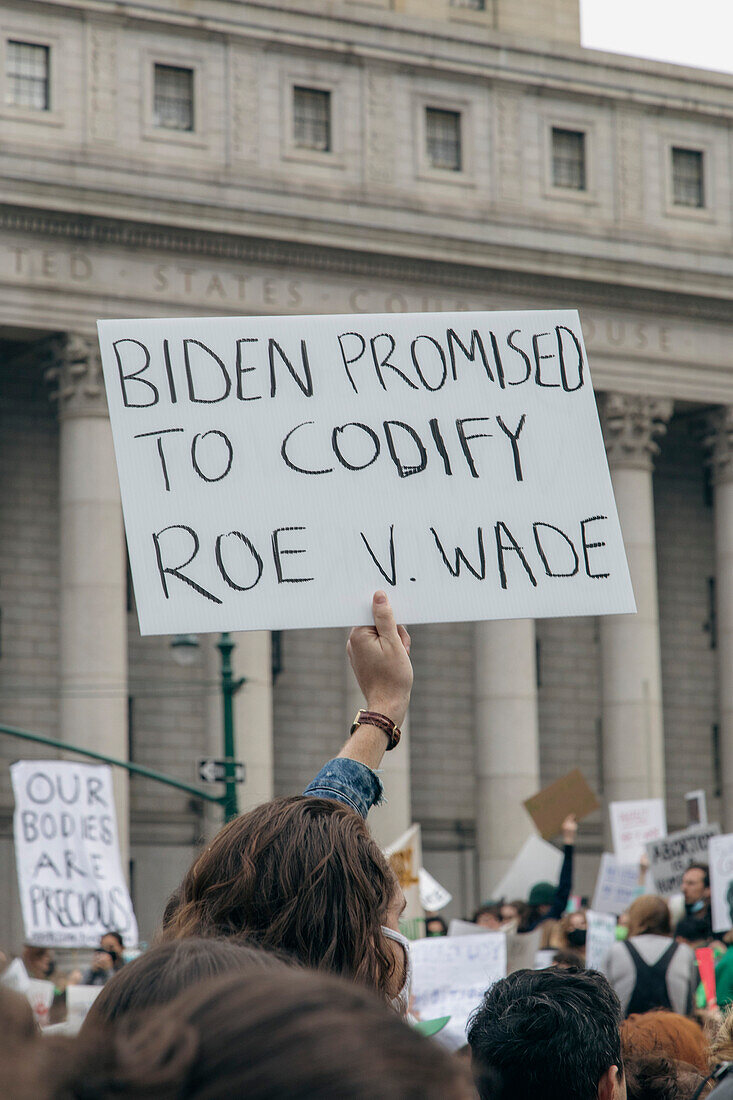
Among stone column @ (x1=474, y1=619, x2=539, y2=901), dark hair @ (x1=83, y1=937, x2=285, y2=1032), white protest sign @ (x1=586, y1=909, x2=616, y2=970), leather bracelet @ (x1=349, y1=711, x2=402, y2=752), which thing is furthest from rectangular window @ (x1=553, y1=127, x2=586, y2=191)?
dark hair @ (x1=83, y1=937, x2=285, y2=1032)

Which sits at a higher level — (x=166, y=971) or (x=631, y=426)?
(x=631, y=426)

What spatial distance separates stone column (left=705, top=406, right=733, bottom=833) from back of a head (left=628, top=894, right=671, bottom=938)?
97.9 ft

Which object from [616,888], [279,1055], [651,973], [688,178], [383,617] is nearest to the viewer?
A: [279,1055]

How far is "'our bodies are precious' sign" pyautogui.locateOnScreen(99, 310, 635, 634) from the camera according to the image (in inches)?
204

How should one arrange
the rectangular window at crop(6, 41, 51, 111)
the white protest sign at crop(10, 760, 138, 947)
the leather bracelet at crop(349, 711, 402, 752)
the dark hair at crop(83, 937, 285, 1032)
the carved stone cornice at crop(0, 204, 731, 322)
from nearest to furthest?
the dark hair at crop(83, 937, 285, 1032) < the leather bracelet at crop(349, 711, 402, 752) < the white protest sign at crop(10, 760, 138, 947) < the carved stone cornice at crop(0, 204, 731, 322) < the rectangular window at crop(6, 41, 51, 111)

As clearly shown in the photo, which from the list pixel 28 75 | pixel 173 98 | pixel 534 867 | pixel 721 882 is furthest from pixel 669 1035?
pixel 173 98

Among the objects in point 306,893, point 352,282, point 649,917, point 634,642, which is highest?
point 352,282

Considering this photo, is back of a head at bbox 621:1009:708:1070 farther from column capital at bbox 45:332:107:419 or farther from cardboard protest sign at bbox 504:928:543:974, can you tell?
column capital at bbox 45:332:107:419

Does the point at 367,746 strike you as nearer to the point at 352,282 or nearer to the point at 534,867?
the point at 534,867

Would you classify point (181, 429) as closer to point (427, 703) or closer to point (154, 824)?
point (154, 824)

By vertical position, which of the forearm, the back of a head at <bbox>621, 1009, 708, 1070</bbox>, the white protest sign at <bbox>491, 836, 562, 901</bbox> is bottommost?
the white protest sign at <bbox>491, 836, 562, 901</bbox>

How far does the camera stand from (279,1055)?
159cm

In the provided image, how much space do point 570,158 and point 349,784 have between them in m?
37.7

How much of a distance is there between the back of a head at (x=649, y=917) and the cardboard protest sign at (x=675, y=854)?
8.82 m
